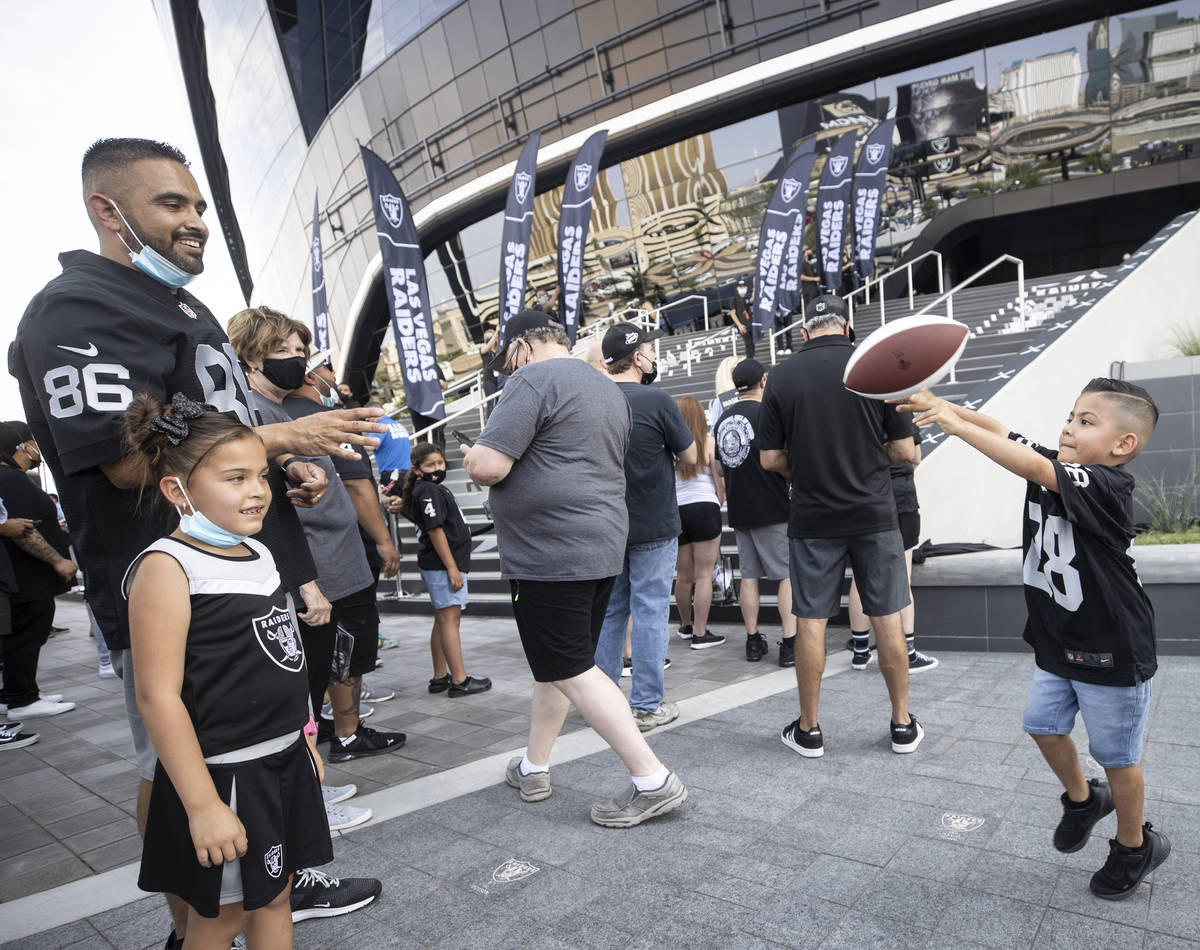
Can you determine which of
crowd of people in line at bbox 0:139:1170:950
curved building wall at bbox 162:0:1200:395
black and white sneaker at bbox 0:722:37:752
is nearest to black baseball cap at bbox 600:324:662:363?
crowd of people in line at bbox 0:139:1170:950

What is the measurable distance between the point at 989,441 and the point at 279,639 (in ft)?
6.51

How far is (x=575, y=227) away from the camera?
1548 cm

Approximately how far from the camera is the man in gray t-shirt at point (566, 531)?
3080mm

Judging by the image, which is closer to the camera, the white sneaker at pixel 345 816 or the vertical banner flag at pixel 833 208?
the white sneaker at pixel 345 816

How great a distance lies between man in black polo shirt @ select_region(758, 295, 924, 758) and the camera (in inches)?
148

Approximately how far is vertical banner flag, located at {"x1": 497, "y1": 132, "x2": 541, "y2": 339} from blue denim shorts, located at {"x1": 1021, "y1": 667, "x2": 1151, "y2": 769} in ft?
41.7

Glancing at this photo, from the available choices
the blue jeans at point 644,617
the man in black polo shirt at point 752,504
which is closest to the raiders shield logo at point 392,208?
the man in black polo shirt at point 752,504

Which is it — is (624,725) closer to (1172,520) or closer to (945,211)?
(1172,520)

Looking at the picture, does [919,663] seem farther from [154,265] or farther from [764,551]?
[154,265]

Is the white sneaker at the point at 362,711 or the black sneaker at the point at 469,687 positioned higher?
the white sneaker at the point at 362,711

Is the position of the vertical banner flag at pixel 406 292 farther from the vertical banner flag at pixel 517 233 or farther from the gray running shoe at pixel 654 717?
the gray running shoe at pixel 654 717

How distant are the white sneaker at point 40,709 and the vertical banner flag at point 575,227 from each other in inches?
412

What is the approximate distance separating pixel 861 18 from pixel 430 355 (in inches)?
856

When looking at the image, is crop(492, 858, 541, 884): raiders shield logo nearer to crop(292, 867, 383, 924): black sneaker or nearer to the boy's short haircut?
crop(292, 867, 383, 924): black sneaker
